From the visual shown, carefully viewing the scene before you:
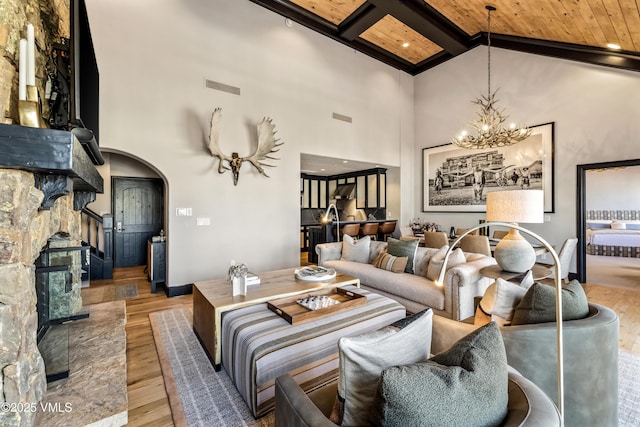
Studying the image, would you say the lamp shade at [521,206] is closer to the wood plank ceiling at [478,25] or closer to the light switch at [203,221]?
the wood plank ceiling at [478,25]

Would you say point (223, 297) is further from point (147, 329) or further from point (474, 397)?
point (474, 397)

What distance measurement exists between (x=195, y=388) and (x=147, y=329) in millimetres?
1408

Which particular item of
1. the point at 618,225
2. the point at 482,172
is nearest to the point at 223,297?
the point at 482,172

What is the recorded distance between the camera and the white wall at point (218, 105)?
397 centimetres

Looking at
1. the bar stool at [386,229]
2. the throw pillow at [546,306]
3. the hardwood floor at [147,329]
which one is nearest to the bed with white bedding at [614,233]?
the hardwood floor at [147,329]

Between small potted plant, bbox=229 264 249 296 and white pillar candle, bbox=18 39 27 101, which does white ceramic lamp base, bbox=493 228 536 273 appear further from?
white pillar candle, bbox=18 39 27 101

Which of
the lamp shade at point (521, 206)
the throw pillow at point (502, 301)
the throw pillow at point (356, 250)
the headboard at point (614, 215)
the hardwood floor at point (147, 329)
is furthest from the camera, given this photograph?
the headboard at point (614, 215)

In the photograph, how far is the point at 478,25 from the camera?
5.73 meters

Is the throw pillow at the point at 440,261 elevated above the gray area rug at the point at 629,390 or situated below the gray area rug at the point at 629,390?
above

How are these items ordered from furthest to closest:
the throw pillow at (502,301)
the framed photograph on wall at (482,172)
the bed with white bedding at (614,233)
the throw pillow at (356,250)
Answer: the bed with white bedding at (614,233) → the framed photograph on wall at (482,172) → the throw pillow at (356,250) → the throw pillow at (502,301)

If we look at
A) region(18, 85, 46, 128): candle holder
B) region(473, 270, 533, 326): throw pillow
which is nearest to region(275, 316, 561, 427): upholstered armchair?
region(473, 270, 533, 326): throw pillow

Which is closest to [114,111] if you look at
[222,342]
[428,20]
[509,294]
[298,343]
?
[222,342]

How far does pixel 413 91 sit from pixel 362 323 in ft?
24.4

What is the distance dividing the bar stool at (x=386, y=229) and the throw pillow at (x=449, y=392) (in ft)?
22.0
